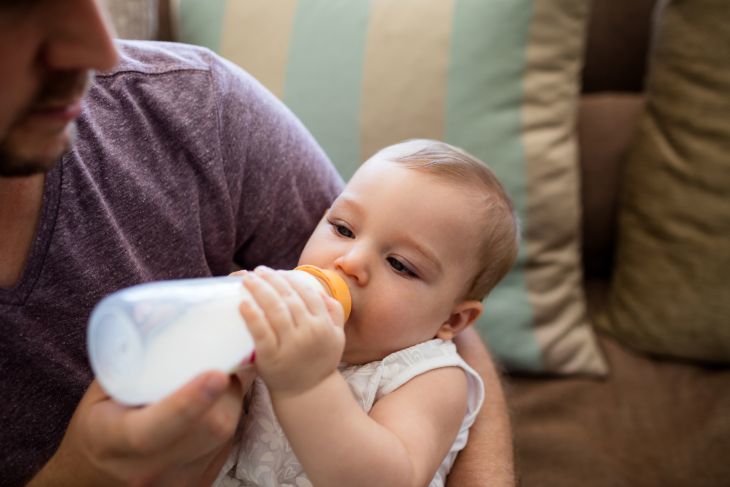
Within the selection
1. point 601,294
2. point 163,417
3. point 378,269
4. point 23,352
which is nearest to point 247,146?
point 378,269

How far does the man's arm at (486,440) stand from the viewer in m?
0.99

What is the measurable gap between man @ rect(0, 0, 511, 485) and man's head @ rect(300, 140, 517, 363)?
15cm

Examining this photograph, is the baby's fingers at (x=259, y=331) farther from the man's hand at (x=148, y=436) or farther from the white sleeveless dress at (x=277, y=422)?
the white sleeveless dress at (x=277, y=422)

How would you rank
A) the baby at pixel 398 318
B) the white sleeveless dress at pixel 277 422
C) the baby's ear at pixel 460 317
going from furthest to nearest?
the baby's ear at pixel 460 317
the white sleeveless dress at pixel 277 422
the baby at pixel 398 318

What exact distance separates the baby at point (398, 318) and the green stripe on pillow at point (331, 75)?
0.49 m

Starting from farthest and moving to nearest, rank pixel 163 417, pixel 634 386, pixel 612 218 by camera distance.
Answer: pixel 612 218
pixel 634 386
pixel 163 417

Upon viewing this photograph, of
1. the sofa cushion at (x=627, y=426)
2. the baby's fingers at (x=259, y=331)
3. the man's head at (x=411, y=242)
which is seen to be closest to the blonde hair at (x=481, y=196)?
the man's head at (x=411, y=242)

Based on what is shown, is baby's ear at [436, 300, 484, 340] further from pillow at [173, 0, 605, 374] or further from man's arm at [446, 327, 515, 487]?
pillow at [173, 0, 605, 374]

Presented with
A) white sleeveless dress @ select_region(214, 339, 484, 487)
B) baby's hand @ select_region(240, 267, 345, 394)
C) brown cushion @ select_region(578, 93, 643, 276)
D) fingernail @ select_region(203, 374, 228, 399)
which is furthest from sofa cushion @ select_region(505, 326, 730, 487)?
fingernail @ select_region(203, 374, 228, 399)

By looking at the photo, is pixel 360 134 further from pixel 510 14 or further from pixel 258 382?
pixel 258 382

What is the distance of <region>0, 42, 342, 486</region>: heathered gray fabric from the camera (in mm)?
783

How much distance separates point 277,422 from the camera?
86 cm

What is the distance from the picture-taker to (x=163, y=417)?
1.88ft

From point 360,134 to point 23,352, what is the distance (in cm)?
85
